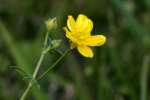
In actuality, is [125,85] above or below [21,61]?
below

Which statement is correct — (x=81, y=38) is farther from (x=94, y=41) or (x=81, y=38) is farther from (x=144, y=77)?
(x=144, y=77)

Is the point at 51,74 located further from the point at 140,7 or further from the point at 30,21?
the point at 140,7

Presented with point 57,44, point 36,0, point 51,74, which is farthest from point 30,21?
point 57,44

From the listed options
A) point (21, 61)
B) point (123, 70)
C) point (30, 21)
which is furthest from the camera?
point (30, 21)

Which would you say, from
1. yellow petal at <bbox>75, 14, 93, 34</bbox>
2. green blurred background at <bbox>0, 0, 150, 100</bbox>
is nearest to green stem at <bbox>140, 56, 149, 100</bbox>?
green blurred background at <bbox>0, 0, 150, 100</bbox>

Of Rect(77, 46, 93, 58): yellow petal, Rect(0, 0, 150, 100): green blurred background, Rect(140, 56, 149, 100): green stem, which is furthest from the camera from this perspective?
Rect(0, 0, 150, 100): green blurred background

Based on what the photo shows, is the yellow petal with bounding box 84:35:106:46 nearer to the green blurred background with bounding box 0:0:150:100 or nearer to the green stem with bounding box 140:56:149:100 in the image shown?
the green blurred background with bounding box 0:0:150:100

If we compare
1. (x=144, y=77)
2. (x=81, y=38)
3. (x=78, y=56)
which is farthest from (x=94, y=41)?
(x=78, y=56)

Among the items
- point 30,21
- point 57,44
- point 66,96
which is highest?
point 57,44
